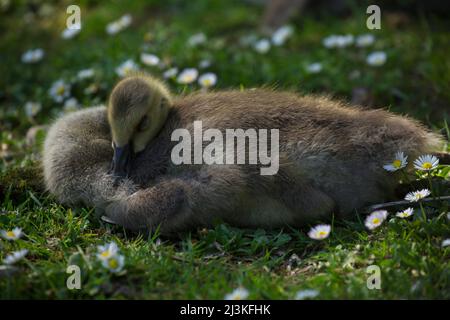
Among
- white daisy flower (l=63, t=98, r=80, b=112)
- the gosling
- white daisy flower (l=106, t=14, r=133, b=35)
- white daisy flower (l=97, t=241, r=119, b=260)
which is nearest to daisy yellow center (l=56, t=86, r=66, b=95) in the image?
white daisy flower (l=63, t=98, r=80, b=112)

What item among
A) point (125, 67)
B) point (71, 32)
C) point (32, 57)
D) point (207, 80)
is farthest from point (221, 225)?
point (71, 32)

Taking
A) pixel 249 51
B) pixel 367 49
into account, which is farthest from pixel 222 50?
pixel 367 49

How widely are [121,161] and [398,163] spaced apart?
155cm

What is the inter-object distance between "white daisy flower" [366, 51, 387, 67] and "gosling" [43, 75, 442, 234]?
175 centimetres

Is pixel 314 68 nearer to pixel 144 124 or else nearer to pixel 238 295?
pixel 144 124

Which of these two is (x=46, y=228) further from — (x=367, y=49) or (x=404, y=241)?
(x=367, y=49)

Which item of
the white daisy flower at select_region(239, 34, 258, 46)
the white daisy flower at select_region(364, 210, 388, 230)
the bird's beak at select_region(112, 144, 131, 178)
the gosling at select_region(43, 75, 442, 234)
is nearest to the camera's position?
the white daisy flower at select_region(364, 210, 388, 230)

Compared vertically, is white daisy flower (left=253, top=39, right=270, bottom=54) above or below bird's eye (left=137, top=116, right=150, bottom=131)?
below

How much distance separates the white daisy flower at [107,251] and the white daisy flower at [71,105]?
7.90ft

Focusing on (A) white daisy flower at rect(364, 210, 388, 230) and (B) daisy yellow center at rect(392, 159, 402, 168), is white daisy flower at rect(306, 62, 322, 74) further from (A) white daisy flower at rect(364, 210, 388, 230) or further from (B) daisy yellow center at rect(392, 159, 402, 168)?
(A) white daisy flower at rect(364, 210, 388, 230)

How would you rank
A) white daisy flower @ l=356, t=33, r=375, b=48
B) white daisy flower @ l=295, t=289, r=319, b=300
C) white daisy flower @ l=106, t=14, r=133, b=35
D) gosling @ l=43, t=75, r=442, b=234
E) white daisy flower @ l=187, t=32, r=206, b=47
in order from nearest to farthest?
white daisy flower @ l=295, t=289, r=319, b=300, gosling @ l=43, t=75, r=442, b=234, white daisy flower @ l=356, t=33, r=375, b=48, white daisy flower @ l=187, t=32, r=206, b=47, white daisy flower @ l=106, t=14, r=133, b=35

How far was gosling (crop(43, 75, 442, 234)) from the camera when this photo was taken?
11.6ft

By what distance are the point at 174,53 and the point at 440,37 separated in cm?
239

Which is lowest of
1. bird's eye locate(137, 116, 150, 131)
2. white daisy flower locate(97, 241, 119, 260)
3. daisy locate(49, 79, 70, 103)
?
white daisy flower locate(97, 241, 119, 260)
